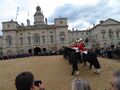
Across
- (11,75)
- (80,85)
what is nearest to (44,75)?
(11,75)

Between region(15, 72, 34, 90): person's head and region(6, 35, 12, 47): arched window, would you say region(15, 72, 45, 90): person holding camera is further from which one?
region(6, 35, 12, 47): arched window

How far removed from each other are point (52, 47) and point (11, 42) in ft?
50.5

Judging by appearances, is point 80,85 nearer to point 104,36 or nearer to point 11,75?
point 11,75

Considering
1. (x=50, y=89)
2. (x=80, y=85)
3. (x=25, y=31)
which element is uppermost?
(x=25, y=31)

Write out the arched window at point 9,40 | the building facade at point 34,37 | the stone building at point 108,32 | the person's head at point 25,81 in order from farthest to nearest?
the stone building at point 108,32 → the arched window at point 9,40 → the building facade at point 34,37 → the person's head at point 25,81

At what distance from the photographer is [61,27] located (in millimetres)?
113125

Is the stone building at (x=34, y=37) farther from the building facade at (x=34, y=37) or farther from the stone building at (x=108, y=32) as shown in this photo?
the stone building at (x=108, y=32)

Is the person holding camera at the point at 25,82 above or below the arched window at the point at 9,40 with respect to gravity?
below

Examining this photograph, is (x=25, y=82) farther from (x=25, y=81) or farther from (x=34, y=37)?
(x=34, y=37)

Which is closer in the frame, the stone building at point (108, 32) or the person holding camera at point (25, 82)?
the person holding camera at point (25, 82)

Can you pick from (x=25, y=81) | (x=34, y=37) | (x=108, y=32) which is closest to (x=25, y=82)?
(x=25, y=81)

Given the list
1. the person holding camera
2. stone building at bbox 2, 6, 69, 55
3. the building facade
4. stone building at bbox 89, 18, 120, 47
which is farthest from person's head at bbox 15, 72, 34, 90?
stone building at bbox 89, 18, 120, 47

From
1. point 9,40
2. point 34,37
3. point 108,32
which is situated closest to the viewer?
point 9,40

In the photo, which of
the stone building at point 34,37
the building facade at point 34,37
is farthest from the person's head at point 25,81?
the stone building at point 34,37
